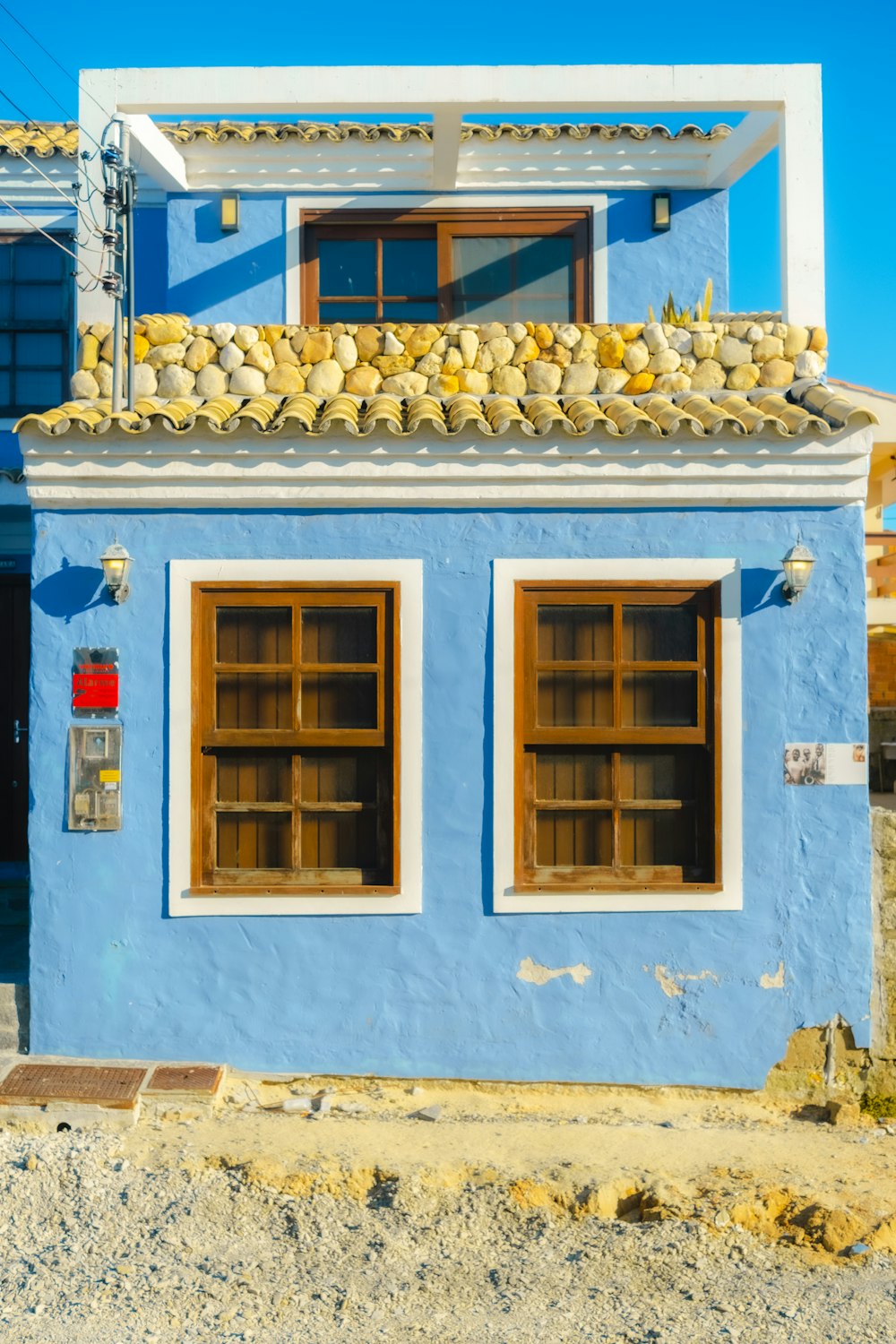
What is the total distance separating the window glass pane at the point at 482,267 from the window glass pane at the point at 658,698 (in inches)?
182

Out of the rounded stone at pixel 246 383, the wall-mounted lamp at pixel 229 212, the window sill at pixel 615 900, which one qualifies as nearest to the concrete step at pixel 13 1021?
the window sill at pixel 615 900

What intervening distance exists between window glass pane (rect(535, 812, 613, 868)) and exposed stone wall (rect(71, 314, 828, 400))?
2.74 metres

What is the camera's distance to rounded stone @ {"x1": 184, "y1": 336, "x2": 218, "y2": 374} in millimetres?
7844

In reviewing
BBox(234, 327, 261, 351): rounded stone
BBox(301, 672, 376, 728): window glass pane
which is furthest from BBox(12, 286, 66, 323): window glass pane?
BBox(301, 672, 376, 728): window glass pane

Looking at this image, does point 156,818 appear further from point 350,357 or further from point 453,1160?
point 350,357

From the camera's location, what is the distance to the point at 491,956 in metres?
6.95

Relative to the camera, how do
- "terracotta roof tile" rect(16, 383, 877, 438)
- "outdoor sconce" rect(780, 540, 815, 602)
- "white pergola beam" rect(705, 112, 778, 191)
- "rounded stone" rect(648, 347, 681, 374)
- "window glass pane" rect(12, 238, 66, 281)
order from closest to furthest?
"terracotta roof tile" rect(16, 383, 877, 438), "outdoor sconce" rect(780, 540, 815, 602), "rounded stone" rect(648, 347, 681, 374), "white pergola beam" rect(705, 112, 778, 191), "window glass pane" rect(12, 238, 66, 281)

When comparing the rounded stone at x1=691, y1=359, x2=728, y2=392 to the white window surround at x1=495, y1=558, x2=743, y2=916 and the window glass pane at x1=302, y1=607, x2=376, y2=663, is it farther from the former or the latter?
the window glass pane at x1=302, y1=607, x2=376, y2=663

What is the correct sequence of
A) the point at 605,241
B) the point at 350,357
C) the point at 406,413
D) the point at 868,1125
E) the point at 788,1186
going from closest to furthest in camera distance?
the point at 788,1186 → the point at 868,1125 → the point at 406,413 → the point at 350,357 → the point at 605,241

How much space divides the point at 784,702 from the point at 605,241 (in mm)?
5145

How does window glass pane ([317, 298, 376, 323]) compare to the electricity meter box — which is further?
window glass pane ([317, 298, 376, 323])

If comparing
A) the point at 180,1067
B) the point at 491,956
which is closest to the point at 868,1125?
the point at 491,956

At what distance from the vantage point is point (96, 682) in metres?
6.91

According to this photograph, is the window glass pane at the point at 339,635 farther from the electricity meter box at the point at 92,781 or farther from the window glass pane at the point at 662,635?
the window glass pane at the point at 662,635
